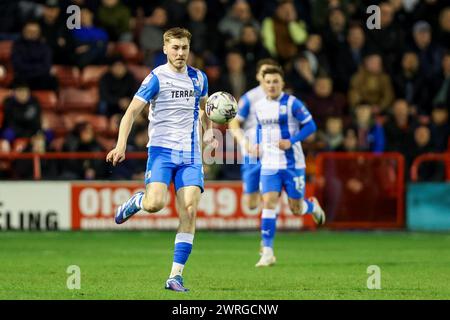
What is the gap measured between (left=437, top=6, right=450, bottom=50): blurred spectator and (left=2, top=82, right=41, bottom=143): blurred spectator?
7853mm

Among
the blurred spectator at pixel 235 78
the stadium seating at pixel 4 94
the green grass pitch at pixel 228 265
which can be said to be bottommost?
the green grass pitch at pixel 228 265

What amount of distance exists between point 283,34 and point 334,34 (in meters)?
0.98

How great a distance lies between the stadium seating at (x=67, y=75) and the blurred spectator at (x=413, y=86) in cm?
590

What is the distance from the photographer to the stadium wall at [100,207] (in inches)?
743

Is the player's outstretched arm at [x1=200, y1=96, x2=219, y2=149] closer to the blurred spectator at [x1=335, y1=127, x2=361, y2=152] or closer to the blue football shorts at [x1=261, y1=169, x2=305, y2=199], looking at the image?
the blue football shorts at [x1=261, y1=169, x2=305, y2=199]

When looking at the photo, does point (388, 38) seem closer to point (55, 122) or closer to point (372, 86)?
point (372, 86)

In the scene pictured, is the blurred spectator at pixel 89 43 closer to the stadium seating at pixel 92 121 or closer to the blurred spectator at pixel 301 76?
the stadium seating at pixel 92 121

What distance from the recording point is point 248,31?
2114 centimetres

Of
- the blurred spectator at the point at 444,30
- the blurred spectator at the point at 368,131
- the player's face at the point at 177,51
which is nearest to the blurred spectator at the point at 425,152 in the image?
the blurred spectator at the point at 368,131

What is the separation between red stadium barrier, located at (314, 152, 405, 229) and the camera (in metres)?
19.4

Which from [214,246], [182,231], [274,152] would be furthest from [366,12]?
[182,231]

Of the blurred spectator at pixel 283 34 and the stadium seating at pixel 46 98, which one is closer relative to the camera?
the stadium seating at pixel 46 98
